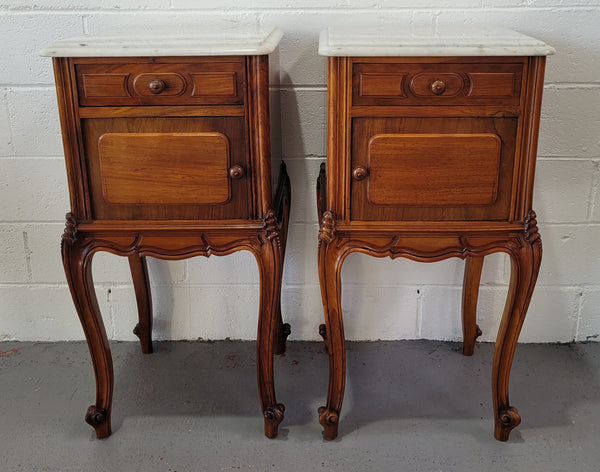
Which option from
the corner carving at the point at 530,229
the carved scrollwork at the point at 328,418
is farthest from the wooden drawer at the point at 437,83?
the carved scrollwork at the point at 328,418

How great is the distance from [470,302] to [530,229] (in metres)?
0.59

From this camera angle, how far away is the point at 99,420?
1.69 metres

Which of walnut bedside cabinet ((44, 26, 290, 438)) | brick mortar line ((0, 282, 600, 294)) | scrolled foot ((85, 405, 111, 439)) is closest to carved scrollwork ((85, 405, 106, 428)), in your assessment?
scrolled foot ((85, 405, 111, 439))

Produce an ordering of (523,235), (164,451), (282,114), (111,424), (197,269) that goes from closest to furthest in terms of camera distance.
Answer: (523,235)
(164,451)
(111,424)
(282,114)
(197,269)

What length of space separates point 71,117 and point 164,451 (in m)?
0.88

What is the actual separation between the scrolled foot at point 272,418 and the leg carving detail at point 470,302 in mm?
709

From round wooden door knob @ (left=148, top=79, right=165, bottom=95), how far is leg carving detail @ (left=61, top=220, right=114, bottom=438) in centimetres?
39

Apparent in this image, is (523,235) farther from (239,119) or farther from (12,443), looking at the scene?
(12,443)

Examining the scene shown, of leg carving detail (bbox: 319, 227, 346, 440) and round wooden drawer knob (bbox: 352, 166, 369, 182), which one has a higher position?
round wooden drawer knob (bbox: 352, 166, 369, 182)

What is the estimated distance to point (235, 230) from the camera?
1.51 m

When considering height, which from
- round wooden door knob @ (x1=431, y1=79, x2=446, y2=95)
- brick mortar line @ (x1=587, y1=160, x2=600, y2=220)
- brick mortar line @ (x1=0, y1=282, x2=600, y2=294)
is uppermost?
round wooden door knob @ (x1=431, y1=79, x2=446, y2=95)

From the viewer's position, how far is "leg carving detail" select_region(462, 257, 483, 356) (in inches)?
78.5

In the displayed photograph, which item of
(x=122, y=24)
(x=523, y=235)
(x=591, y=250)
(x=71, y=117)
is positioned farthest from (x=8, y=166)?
(x=591, y=250)

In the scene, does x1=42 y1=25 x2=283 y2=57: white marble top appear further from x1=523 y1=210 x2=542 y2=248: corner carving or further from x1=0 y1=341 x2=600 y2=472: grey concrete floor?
x1=0 y1=341 x2=600 y2=472: grey concrete floor
